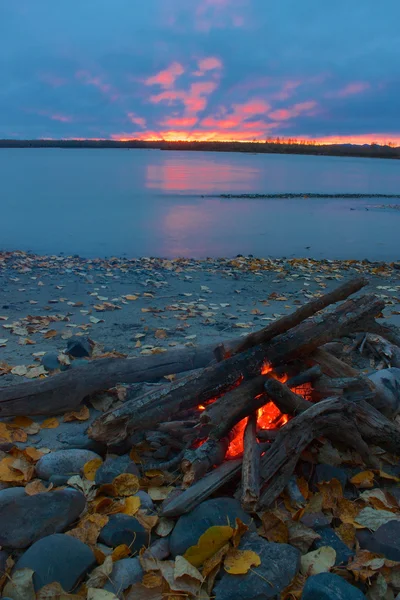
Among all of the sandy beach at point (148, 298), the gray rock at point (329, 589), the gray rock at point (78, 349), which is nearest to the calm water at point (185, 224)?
the sandy beach at point (148, 298)

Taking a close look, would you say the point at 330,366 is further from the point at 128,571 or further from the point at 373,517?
the point at 128,571

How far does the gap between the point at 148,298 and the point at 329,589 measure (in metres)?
6.32

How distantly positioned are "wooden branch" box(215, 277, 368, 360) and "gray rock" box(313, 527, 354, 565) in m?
1.30

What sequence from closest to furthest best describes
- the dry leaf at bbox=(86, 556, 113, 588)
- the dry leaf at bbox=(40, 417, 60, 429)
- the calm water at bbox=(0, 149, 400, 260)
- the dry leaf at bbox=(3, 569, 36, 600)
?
1. the dry leaf at bbox=(3, 569, 36, 600)
2. the dry leaf at bbox=(86, 556, 113, 588)
3. the dry leaf at bbox=(40, 417, 60, 429)
4. the calm water at bbox=(0, 149, 400, 260)

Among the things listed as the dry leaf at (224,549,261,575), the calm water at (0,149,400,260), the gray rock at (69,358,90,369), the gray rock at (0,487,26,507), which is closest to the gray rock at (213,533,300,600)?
the dry leaf at (224,549,261,575)

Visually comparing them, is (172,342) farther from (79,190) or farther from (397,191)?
(397,191)

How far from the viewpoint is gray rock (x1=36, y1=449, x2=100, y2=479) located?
3461mm

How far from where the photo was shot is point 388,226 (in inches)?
883

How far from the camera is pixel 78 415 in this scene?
4297 millimetres

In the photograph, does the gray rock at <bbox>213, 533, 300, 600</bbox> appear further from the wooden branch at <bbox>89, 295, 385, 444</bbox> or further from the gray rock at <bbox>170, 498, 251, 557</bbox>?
the wooden branch at <bbox>89, 295, 385, 444</bbox>

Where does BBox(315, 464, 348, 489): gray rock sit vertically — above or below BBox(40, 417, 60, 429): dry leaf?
above

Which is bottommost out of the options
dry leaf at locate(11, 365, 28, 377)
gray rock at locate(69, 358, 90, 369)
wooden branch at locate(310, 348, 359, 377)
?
dry leaf at locate(11, 365, 28, 377)

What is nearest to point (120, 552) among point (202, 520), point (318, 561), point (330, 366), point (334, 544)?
point (202, 520)

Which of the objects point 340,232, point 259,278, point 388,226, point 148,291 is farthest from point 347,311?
point 388,226
